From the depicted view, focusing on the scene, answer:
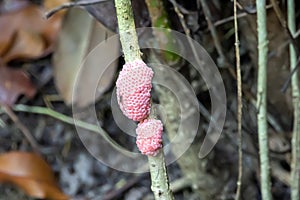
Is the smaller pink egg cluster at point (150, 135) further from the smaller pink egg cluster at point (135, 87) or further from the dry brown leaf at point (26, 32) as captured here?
the dry brown leaf at point (26, 32)

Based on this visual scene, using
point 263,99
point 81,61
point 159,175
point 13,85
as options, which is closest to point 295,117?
point 263,99

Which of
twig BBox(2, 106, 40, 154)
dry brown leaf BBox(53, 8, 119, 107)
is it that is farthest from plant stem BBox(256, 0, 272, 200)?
twig BBox(2, 106, 40, 154)

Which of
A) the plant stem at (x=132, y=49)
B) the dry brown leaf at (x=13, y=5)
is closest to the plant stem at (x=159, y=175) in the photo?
the plant stem at (x=132, y=49)

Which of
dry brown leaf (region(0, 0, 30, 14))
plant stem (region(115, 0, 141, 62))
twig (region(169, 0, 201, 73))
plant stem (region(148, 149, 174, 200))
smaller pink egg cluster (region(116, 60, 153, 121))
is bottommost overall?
plant stem (region(148, 149, 174, 200))

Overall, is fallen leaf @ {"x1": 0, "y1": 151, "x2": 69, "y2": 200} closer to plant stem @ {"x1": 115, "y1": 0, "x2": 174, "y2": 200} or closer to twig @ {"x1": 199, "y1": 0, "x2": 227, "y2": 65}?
twig @ {"x1": 199, "y1": 0, "x2": 227, "y2": 65}

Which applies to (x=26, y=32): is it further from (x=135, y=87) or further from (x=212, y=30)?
(x=135, y=87)

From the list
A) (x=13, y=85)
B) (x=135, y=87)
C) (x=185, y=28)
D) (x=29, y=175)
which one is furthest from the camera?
(x=13, y=85)

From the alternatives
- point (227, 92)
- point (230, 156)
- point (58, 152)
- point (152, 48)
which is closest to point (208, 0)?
point (152, 48)
